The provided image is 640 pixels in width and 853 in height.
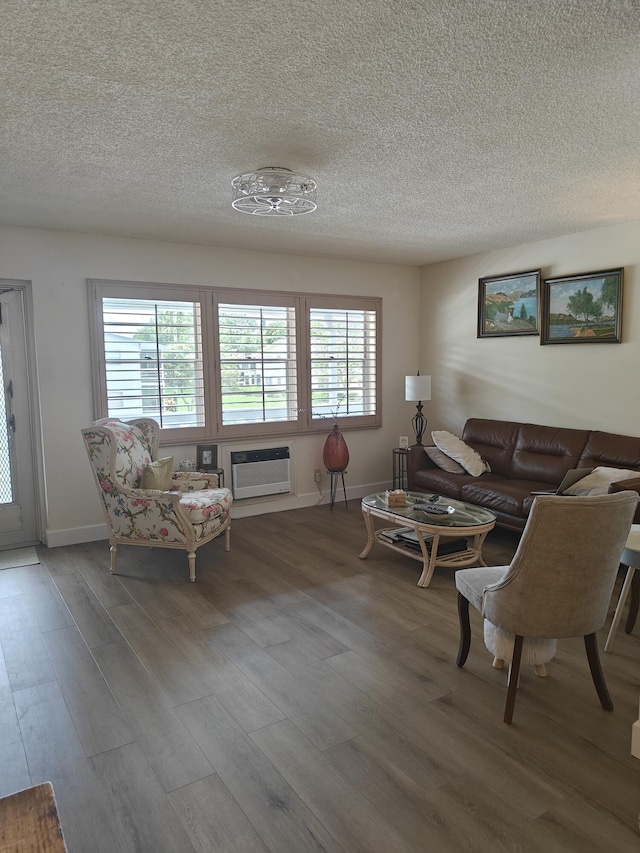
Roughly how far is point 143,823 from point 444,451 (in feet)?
13.5

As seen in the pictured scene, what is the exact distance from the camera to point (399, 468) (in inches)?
252

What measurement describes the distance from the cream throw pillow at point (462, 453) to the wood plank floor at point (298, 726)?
167 centimetres

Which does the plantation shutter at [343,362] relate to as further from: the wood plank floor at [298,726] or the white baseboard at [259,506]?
the wood plank floor at [298,726]

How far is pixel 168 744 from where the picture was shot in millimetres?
2271

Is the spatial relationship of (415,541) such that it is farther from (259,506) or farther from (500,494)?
(259,506)

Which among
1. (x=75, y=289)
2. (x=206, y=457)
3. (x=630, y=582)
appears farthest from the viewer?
(x=206, y=457)

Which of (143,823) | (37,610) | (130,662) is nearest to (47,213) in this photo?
(37,610)

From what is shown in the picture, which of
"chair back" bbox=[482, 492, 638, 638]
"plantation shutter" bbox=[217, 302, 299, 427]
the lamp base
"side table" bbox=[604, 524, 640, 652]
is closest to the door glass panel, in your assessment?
"plantation shutter" bbox=[217, 302, 299, 427]

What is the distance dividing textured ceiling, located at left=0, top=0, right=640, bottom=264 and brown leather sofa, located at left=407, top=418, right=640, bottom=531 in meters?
1.82

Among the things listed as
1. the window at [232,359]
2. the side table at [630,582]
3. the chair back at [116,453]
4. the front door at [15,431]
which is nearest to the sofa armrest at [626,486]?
the side table at [630,582]

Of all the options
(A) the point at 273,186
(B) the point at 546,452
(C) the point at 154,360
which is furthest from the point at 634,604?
(C) the point at 154,360

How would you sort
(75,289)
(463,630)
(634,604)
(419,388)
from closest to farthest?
(463,630) < (634,604) < (75,289) < (419,388)

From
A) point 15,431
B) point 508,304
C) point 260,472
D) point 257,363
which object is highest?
point 508,304

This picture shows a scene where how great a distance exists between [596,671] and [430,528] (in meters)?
1.45
